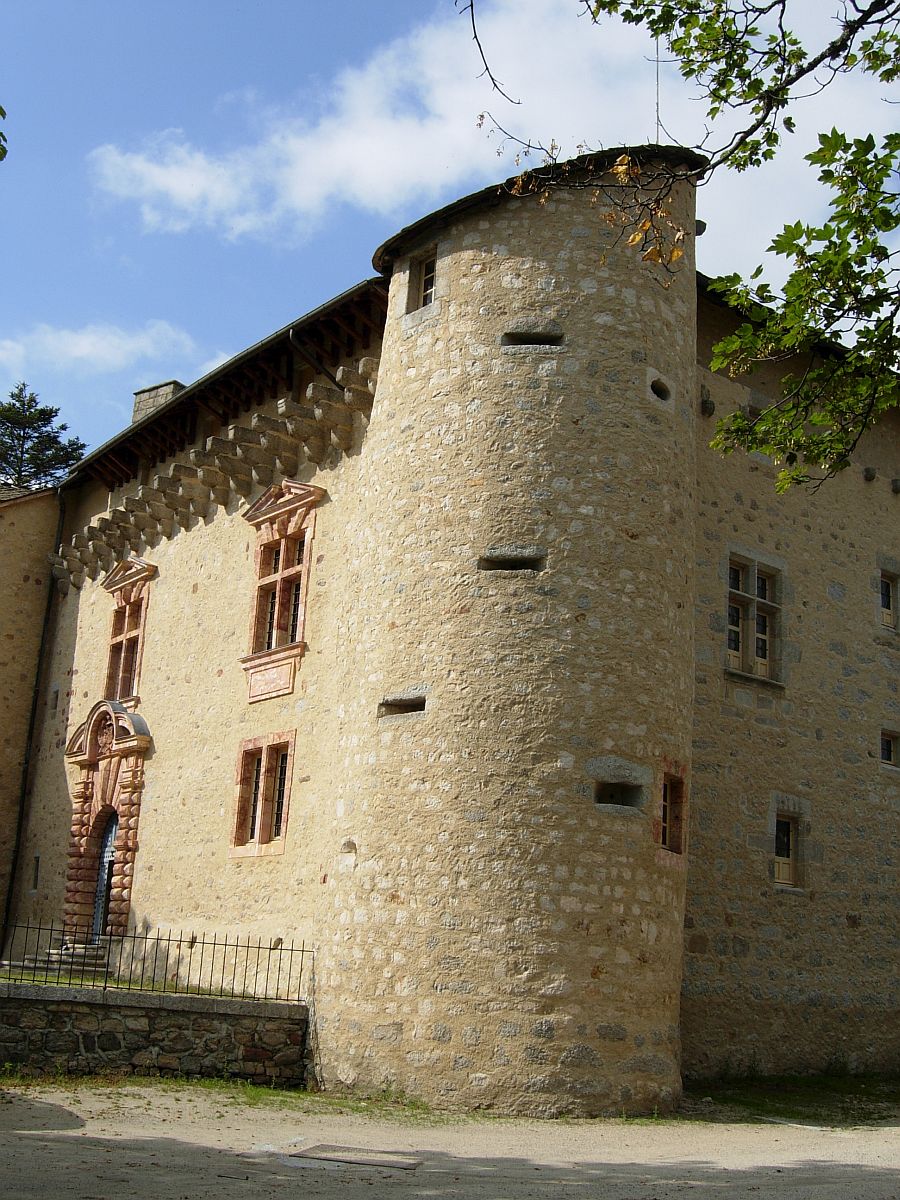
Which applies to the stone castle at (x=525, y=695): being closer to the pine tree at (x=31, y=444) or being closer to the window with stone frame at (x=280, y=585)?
the window with stone frame at (x=280, y=585)

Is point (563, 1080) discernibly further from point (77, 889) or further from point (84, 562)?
point (84, 562)

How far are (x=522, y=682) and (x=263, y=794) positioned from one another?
4725 millimetres

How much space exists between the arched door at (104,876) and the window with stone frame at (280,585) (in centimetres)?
401

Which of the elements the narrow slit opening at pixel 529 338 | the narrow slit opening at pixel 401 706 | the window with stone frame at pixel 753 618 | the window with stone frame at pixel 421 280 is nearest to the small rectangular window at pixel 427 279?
the window with stone frame at pixel 421 280

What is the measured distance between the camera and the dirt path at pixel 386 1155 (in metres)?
7.20

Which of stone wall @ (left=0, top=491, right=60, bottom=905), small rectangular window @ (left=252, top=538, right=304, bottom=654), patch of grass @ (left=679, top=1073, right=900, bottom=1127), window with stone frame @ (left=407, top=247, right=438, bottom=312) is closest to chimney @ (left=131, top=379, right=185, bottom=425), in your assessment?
stone wall @ (left=0, top=491, right=60, bottom=905)

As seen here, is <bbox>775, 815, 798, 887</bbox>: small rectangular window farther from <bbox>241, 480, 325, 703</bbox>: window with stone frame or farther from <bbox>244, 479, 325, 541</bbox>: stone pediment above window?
<bbox>244, 479, 325, 541</bbox>: stone pediment above window

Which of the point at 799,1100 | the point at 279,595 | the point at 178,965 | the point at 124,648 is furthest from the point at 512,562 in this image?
the point at 124,648

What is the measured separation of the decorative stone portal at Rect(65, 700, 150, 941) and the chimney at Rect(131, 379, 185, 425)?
5923 mm

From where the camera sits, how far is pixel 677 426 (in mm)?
12719

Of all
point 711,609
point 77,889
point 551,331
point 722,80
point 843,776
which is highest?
point 551,331

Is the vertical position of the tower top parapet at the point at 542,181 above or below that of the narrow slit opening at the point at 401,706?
above

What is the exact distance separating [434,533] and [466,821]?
268 cm

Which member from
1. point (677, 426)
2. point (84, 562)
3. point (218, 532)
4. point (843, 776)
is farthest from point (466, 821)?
point (84, 562)
